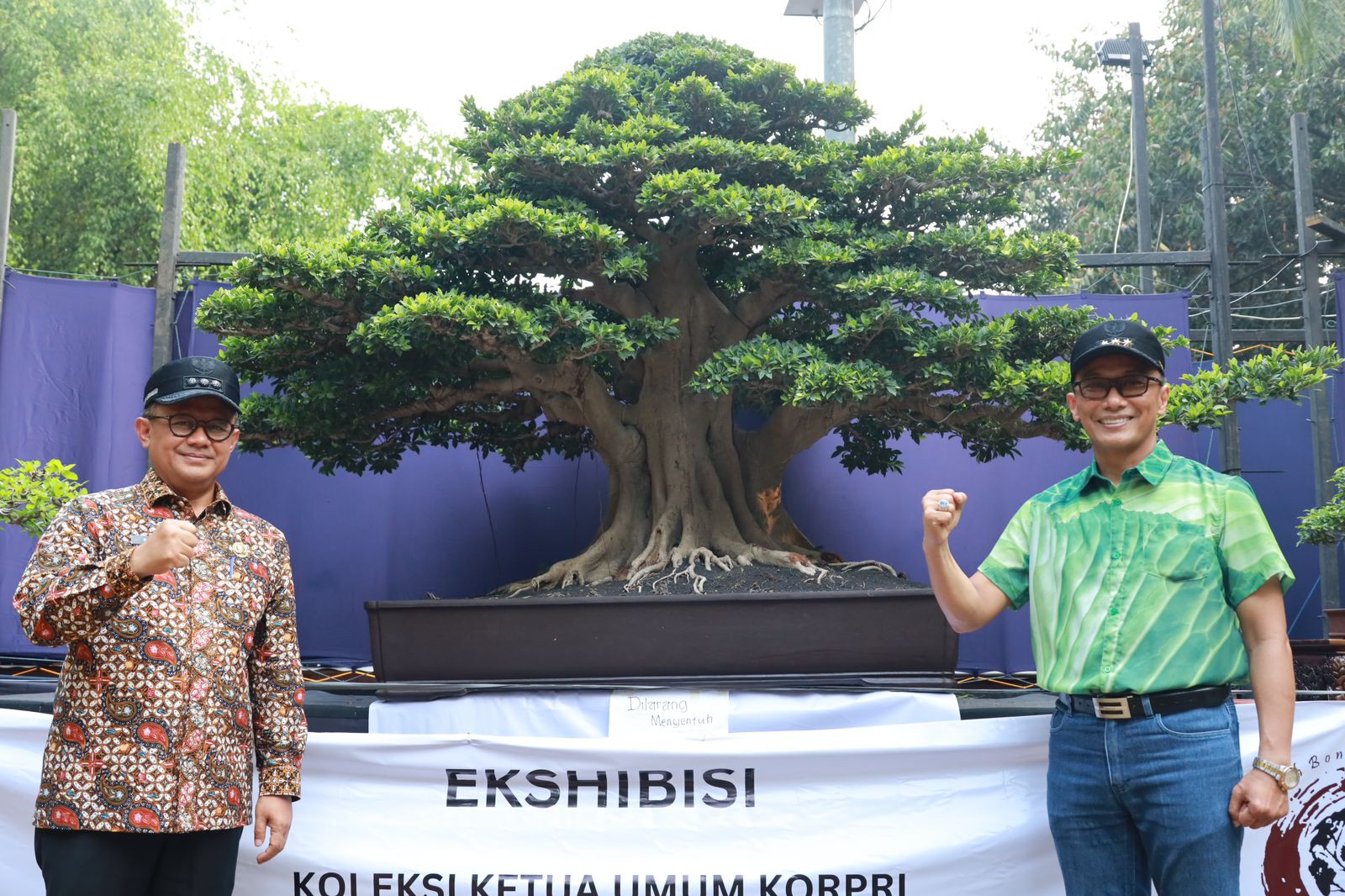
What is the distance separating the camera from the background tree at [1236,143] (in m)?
8.78

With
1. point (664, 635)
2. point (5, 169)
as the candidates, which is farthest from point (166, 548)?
point (5, 169)

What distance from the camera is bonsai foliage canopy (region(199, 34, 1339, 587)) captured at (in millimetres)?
2400

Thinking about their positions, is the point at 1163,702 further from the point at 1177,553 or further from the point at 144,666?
the point at 144,666

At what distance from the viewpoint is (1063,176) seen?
11617 millimetres

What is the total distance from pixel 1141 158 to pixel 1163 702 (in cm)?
458

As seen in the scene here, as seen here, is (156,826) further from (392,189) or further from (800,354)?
(392,189)

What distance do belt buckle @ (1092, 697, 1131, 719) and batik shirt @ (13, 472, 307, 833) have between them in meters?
1.14

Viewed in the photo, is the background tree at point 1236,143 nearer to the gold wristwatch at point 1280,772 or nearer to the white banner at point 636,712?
the white banner at point 636,712

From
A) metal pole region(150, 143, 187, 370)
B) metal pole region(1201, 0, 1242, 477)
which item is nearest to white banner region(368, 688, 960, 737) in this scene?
metal pole region(1201, 0, 1242, 477)

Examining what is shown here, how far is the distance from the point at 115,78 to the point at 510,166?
7.11 m

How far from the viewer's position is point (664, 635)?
2291mm

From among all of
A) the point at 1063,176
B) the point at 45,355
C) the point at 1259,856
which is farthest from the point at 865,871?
the point at 1063,176

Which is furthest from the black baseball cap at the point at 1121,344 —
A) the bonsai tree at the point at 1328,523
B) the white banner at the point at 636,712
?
the bonsai tree at the point at 1328,523

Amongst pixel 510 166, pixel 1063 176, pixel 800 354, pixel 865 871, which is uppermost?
pixel 1063 176
